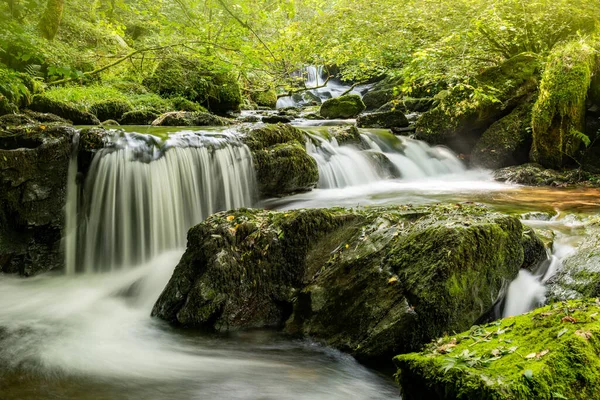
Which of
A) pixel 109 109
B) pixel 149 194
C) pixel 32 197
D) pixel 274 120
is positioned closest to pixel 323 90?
pixel 274 120

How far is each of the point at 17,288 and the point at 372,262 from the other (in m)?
4.98

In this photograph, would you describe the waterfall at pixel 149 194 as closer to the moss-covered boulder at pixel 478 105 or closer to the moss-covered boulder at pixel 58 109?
the moss-covered boulder at pixel 58 109

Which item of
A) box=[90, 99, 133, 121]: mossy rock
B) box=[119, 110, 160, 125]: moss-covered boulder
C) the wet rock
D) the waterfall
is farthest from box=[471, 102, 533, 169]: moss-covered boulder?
box=[90, 99, 133, 121]: mossy rock

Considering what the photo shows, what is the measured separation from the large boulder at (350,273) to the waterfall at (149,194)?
6.68 feet

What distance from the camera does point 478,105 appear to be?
36.4ft

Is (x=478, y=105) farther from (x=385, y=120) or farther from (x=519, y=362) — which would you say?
(x=519, y=362)

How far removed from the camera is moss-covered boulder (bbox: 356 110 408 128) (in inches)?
538

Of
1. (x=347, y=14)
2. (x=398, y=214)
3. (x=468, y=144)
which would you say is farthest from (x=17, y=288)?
(x=347, y=14)

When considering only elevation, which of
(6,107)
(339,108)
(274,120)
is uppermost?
(339,108)

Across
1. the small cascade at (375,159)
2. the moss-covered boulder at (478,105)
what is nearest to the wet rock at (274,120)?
the small cascade at (375,159)

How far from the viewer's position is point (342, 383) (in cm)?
347

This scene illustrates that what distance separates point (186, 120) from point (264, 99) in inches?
431

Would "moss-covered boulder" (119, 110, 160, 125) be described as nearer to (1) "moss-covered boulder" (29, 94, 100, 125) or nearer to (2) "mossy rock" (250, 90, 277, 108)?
(1) "moss-covered boulder" (29, 94, 100, 125)

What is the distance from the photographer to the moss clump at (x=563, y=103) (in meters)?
9.05
